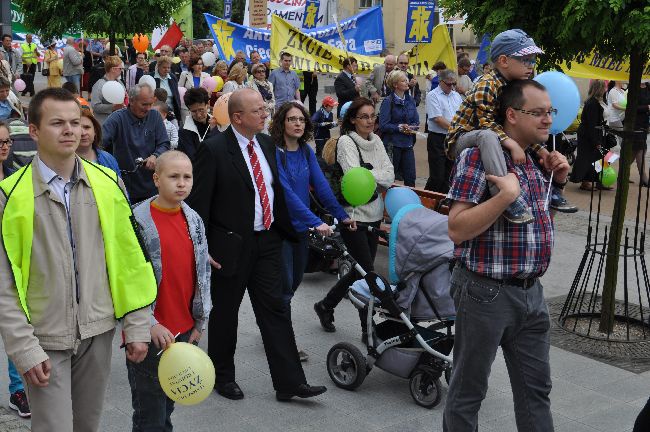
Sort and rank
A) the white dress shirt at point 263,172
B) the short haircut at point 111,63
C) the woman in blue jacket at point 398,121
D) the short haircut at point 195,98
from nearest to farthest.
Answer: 1. the white dress shirt at point 263,172
2. the short haircut at point 195,98
3. the woman in blue jacket at point 398,121
4. the short haircut at point 111,63

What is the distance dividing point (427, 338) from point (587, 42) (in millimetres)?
2420

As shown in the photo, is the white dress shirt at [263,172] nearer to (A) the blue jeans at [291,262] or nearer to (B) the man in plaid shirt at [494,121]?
(A) the blue jeans at [291,262]

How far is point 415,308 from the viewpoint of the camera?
5980mm

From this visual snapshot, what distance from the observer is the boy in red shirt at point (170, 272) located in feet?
14.8

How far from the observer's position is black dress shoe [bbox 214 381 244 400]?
234 inches

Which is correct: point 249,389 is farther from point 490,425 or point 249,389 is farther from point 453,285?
point 453,285

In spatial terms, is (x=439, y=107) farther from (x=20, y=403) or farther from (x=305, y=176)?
(x=20, y=403)

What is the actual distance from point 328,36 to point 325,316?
11.0 meters

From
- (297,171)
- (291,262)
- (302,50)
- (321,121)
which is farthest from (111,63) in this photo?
(291,262)

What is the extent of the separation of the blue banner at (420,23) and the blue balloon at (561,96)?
13596 millimetres

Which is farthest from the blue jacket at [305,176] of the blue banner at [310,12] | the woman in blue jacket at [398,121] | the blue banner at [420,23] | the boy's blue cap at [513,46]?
the blue banner at [310,12]

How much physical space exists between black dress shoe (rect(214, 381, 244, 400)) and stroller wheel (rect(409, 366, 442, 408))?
112 cm

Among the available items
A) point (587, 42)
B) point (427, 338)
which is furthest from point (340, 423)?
point (587, 42)

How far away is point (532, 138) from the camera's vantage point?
411 cm
